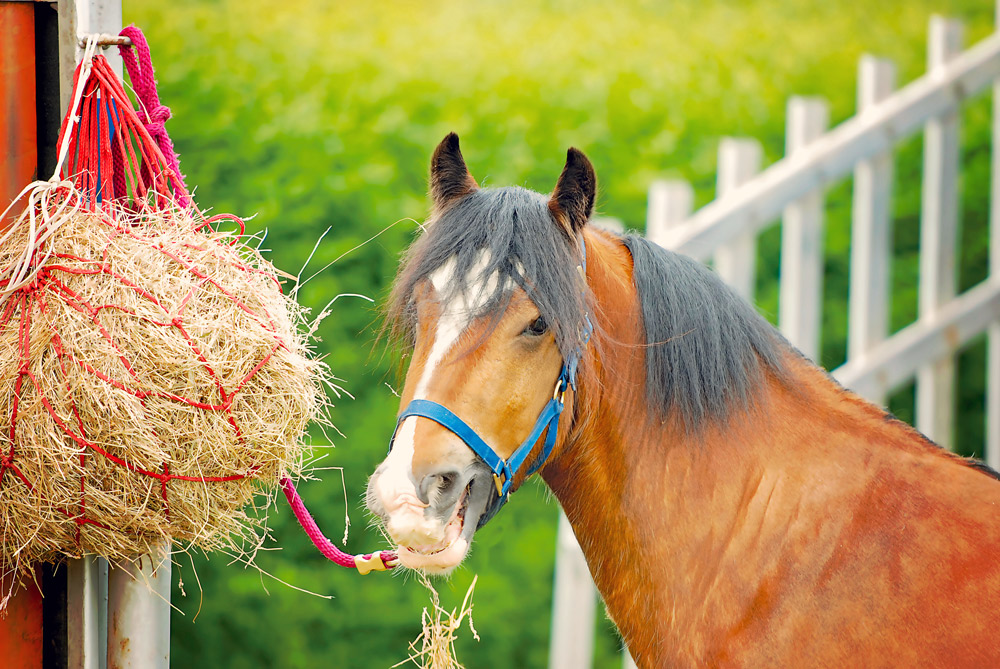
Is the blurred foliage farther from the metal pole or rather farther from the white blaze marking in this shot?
the white blaze marking

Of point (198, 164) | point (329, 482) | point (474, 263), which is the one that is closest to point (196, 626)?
point (329, 482)

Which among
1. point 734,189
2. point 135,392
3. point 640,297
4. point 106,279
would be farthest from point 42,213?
point 734,189

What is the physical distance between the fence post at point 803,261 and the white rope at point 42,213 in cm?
282

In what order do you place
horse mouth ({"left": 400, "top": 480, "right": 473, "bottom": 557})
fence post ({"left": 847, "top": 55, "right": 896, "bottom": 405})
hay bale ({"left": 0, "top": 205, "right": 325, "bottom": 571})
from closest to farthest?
hay bale ({"left": 0, "top": 205, "right": 325, "bottom": 571}) < horse mouth ({"left": 400, "top": 480, "right": 473, "bottom": 557}) < fence post ({"left": 847, "top": 55, "right": 896, "bottom": 405})

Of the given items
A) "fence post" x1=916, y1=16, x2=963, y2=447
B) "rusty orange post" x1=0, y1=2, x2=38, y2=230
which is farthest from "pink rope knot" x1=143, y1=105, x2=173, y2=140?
"fence post" x1=916, y1=16, x2=963, y2=447

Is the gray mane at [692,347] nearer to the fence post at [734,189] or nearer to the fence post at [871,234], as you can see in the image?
the fence post at [734,189]

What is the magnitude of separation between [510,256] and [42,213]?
96cm

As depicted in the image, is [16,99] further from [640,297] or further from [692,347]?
[692,347]

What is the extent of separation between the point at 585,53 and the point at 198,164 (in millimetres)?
2790

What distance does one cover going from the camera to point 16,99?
2.08 metres

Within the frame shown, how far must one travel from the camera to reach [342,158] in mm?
4473

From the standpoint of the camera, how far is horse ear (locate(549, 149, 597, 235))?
6.44 feet

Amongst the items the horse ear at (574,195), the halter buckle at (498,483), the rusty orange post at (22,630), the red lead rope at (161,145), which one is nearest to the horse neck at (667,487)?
the horse ear at (574,195)

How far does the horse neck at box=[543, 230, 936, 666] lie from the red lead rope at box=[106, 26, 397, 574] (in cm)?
50
